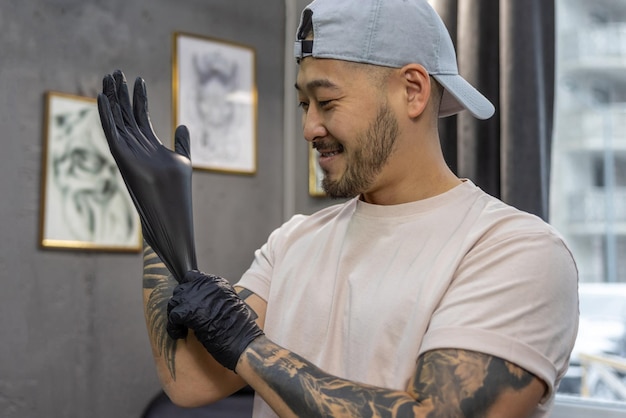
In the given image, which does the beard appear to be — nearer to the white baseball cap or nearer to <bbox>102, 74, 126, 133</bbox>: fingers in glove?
the white baseball cap

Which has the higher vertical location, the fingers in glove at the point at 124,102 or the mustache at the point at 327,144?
the fingers in glove at the point at 124,102

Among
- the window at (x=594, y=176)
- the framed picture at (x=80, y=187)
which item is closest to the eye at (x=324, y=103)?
the window at (x=594, y=176)

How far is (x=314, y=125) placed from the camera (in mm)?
1272

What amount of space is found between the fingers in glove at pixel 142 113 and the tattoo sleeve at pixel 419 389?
20.0 inches

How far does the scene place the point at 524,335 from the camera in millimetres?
1070

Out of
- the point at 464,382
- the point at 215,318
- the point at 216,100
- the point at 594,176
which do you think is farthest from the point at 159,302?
the point at 216,100

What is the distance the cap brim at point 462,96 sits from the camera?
4.28ft

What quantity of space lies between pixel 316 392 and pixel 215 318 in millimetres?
197

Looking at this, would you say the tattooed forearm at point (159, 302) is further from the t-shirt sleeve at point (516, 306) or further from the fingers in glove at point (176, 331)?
the t-shirt sleeve at point (516, 306)

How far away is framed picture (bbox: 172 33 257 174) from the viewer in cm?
306

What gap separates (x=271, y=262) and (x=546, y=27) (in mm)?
1324

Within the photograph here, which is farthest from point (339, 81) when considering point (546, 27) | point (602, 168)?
point (602, 168)

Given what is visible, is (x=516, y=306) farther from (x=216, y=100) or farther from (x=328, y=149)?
(x=216, y=100)

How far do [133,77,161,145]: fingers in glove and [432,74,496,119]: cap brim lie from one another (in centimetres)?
52
